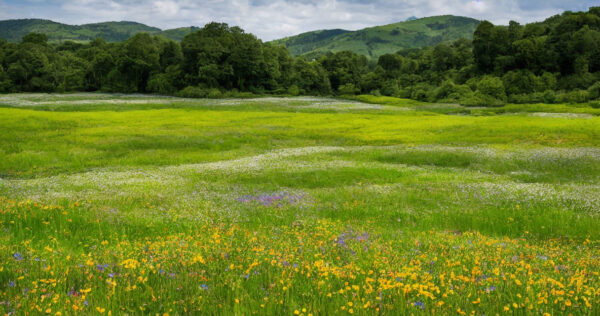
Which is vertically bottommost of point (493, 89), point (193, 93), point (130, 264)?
point (130, 264)

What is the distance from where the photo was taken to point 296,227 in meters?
10.6

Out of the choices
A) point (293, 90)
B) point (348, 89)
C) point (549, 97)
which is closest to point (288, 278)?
point (549, 97)

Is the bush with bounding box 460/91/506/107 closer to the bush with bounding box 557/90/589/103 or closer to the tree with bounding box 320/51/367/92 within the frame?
the bush with bounding box 557/90/589/103

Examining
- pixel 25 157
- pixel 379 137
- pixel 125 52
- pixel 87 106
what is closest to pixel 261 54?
pixel 125 52

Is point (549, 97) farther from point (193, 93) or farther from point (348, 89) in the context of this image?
point (193, 93)

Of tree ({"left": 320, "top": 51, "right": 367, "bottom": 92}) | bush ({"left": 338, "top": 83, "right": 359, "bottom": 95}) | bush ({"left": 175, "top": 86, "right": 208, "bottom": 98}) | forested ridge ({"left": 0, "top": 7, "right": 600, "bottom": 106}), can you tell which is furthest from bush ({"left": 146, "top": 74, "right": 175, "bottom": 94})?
tree ({"left": 320, "top": 51, "right": 367, "bottom": 92})

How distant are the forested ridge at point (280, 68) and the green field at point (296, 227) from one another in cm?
7009

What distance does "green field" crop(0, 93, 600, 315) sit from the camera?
4898mm

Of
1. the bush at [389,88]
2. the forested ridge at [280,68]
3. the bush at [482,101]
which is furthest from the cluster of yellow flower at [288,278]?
the bush at [389,88]

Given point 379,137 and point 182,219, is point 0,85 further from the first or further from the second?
point 182,219

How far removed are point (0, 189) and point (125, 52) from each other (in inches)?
4200

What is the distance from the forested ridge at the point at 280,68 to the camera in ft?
323

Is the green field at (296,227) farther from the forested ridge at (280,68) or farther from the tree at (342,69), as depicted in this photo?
the tree at (342,69)

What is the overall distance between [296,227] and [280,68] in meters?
129
